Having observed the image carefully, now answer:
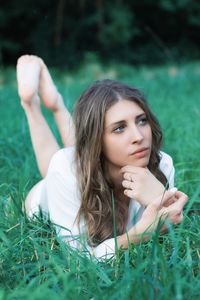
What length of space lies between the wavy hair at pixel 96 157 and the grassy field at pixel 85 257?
188mm

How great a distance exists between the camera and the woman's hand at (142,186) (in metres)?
1.49

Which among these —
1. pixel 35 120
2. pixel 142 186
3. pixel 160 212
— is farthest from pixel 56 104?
pixel 160 212

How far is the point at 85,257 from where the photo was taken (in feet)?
4.28

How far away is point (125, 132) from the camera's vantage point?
1554 millimetres

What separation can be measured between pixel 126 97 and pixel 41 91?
46.2 inches

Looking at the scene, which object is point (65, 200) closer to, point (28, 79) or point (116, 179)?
point (116, 179)

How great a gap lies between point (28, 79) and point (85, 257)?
148 centimetres

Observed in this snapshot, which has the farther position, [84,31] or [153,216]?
[84,31]

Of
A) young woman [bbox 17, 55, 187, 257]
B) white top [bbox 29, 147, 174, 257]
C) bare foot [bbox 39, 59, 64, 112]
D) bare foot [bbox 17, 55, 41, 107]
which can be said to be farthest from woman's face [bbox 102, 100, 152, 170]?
bare foot [bbox 39, 59, 64, 112]

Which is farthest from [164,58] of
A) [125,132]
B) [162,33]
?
[125,132]

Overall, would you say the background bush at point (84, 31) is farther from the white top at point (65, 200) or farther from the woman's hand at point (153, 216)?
the woman's hand at point (153, 216)

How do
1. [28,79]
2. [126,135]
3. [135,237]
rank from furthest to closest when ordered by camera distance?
1. [28,79]
2. [126,135]
3. [135,237]

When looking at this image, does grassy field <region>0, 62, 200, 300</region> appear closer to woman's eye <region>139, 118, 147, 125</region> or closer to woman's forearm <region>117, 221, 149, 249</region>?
woman's forearm <region>117, 221, 149, 249</region>

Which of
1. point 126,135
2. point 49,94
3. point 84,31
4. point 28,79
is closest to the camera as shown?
point 126,135
